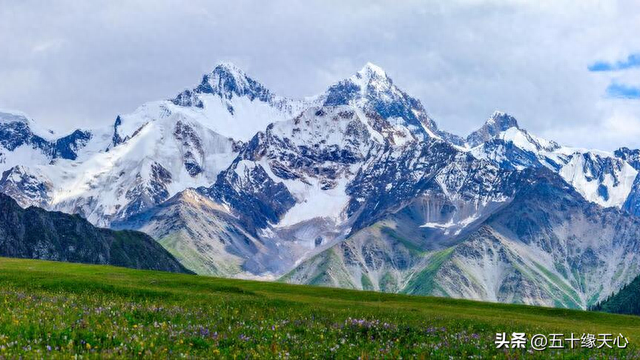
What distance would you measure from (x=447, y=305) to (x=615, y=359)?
35119 mm

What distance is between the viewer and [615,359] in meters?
29.7

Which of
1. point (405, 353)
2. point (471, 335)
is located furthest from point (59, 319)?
point (471, 335)

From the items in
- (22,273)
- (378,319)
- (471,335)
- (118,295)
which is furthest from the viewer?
(22,273)

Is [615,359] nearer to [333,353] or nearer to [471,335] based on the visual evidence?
[471,335]

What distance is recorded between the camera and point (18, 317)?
2927 cm

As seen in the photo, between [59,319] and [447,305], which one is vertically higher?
[447,305]

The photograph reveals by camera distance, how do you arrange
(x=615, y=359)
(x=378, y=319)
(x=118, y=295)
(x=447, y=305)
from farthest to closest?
→ 1. (x=447, y=305)
2. (x=118, y=295)
3. (x=378, y=319)
4. (x=615, y=359)

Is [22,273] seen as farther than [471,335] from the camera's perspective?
Yes

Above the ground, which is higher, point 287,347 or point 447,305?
point 447,305

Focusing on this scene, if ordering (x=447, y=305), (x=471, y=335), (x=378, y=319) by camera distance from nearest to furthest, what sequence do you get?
1. (x=471, y=335)
2. (x=378, y=319)
3. (x=447, y=305)

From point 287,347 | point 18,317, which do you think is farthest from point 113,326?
point 287,347

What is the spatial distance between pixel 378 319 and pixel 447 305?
95.4ft

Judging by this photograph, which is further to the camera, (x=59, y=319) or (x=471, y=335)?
(x=471, y=335)

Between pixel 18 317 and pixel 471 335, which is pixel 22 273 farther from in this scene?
pixel 471 335
